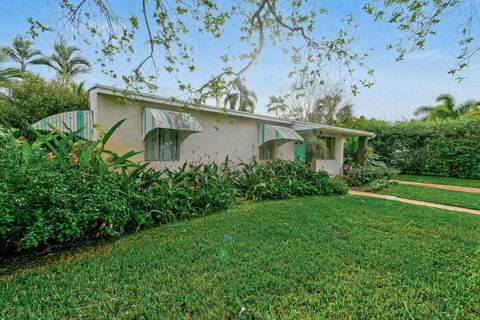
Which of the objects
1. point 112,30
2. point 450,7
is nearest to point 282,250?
point 450,7

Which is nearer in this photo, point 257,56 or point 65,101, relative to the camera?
point 257,56

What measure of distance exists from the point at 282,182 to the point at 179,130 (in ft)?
15.3

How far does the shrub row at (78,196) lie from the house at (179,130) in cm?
181

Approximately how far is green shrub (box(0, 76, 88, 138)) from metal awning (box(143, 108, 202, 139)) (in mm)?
7226

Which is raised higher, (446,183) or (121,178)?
(121,178)

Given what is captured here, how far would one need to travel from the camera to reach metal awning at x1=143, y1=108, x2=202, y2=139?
326 inches

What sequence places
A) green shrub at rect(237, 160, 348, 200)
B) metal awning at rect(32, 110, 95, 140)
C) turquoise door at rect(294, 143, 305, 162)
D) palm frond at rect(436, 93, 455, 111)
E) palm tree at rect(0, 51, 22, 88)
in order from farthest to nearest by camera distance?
palm frond at rect(436, 93, 455, 111) → turquoise door at rect(294, 143, 305, 162) → palm tree at rect(0, 51, 22, 88) → green shrub at rect(237, 160, 348, 200) → metal awning at rect(32, 110, 95, 140)

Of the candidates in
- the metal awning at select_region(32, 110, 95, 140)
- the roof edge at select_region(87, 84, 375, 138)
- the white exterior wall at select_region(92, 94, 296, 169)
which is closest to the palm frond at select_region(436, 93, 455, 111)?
the roof edge at select_region(87, 84, 375, 138)

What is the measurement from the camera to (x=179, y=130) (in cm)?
957

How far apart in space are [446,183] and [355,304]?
1608 cm

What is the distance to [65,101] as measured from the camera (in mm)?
12969

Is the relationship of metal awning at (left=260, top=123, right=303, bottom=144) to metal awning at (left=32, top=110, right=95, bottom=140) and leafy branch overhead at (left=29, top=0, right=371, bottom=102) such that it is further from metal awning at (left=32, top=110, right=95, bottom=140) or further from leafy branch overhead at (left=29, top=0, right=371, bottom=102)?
metal awning at (left=32, top=110, right=95, bottom=140)

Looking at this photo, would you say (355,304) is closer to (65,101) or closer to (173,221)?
(173,221)

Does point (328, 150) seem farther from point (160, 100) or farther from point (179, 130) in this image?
point (160, 100)
